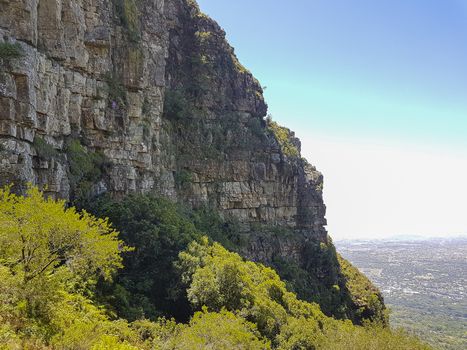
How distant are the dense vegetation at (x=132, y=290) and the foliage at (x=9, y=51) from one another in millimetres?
9683

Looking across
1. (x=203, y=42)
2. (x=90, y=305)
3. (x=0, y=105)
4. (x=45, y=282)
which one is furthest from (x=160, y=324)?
(x=203, y=42)

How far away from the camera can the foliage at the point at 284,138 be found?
265ft

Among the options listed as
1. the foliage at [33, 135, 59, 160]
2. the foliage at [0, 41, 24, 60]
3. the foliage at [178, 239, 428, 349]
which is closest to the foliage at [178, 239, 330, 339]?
the foliage at [178, 239, 428, 349]

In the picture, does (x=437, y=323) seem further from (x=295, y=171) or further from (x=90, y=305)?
(x=90, y=305)

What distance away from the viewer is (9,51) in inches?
1102

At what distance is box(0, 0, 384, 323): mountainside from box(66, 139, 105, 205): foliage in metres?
0.13

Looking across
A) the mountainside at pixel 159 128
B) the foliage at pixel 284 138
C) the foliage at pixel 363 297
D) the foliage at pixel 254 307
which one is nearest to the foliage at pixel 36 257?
the mountainside at pixel 159 128

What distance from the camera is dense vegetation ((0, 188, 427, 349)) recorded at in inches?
707

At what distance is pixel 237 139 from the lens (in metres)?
69.8

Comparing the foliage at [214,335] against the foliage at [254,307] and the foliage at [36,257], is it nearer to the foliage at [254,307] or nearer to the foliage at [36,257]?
the foliage at [254,307]

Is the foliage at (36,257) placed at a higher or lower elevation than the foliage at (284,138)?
lower

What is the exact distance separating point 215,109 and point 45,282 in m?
53.2

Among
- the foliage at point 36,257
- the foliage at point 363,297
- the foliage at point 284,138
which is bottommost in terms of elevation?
the foliage at point 363,297

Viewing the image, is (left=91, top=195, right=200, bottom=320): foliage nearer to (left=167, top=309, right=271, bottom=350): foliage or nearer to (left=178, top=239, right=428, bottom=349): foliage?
(left=178, top=239, right=428, bottom=349): foliage
